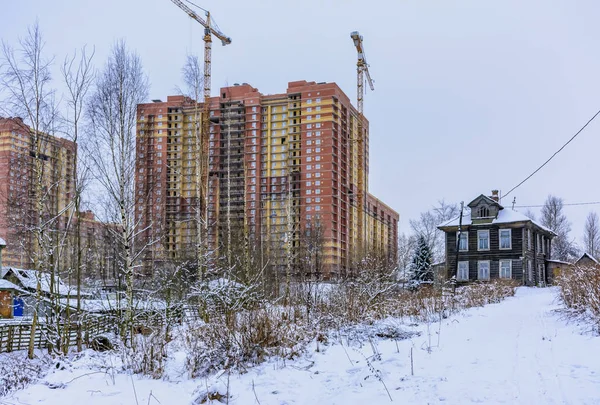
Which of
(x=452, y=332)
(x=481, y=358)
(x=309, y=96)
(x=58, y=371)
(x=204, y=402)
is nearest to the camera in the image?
(x=204, y=402)

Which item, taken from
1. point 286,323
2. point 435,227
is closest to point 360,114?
point 435,227

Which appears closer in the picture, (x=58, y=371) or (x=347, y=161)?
(x=58, y=371)

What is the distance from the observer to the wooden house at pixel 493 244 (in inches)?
1489

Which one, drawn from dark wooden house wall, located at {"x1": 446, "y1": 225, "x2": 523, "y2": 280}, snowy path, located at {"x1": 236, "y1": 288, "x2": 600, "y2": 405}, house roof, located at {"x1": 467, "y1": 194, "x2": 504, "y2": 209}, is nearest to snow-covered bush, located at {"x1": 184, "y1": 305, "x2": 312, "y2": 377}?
snowy path, located at {"x1": 236, "y1": 288, "x2": 600, "y2": 405}

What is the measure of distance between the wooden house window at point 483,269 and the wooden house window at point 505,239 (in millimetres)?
1780

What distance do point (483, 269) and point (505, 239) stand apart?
294 cm

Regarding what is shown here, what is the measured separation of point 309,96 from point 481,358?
248 feet

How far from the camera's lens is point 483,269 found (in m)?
39.0

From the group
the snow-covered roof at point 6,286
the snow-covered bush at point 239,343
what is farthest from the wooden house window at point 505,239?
the snow-covered roof at point 6,286

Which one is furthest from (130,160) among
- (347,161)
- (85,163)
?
(347,161)

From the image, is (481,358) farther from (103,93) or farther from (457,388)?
(103,93)

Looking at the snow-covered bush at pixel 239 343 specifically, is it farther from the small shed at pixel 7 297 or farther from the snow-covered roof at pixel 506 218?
the snow-covered roof at pixel 506 218

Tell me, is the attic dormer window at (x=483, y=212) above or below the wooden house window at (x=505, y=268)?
above

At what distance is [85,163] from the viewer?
15289mm
